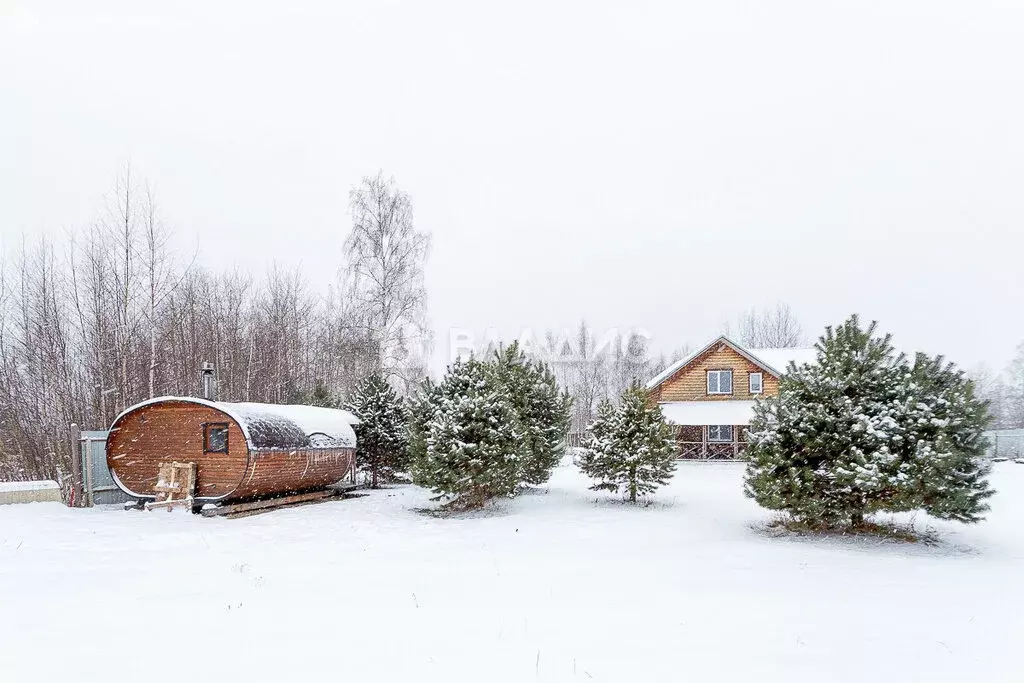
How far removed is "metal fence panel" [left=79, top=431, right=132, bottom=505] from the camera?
51.6 feet

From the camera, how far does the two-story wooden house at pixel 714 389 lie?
29.1 m

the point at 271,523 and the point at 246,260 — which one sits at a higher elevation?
the point at 246,260

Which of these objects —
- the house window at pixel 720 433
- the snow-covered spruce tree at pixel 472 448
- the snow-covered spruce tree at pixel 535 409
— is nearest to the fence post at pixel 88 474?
the snow-covered spruce tree at pixel 472 448

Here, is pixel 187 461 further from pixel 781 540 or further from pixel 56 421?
pixel 781 540

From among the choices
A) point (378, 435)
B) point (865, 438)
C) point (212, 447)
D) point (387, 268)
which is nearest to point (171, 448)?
point (212, 447)

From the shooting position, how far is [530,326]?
223 ft

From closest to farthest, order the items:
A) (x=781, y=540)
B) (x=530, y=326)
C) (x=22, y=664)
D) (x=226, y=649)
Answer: (x=22, y=664) → (x=226, y=649) → (x=781, y=540) → (x=530, y=326)

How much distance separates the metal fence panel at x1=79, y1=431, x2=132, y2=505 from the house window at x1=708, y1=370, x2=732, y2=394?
25.0 metres

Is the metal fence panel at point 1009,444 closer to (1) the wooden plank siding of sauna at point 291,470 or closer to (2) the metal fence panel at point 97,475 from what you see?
(1) the wooden plank siding of sauna at point 291,470

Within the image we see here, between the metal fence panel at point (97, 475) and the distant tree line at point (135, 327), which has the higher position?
the distant tree line at point (135, 327)

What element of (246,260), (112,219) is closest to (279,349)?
(246,260)

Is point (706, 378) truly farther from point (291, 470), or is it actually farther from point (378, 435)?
point (291, 470)

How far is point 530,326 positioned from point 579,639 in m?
62.3

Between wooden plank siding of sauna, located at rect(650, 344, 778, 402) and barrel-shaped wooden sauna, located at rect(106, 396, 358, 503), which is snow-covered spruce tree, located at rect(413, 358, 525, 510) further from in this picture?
wooden plank siding of sauna, located at rect(650, 344, 778, 402)
